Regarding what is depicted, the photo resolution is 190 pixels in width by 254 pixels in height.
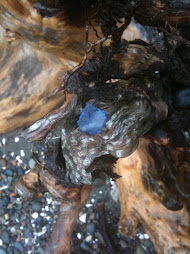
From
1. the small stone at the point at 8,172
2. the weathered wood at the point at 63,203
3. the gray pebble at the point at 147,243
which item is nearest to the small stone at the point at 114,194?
the gray pebble at the point at 147,243

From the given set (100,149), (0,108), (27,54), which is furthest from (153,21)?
(0,108)

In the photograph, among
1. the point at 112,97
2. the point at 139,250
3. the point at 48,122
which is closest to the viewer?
the point at 48,122

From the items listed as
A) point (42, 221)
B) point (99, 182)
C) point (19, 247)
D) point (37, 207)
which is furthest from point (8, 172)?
point (99, 182)

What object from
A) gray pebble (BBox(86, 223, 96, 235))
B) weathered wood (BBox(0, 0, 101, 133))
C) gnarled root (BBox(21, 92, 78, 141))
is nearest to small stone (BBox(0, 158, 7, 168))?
weathered wood (BBox(0, 0, 101, 133))

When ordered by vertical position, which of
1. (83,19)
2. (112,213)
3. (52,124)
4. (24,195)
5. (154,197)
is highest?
(83,19)

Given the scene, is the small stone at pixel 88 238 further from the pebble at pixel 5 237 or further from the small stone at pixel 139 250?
the pebble at pixel 5 237

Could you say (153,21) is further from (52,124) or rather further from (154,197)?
(154,197)

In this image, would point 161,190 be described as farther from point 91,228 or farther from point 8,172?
point 8,172
